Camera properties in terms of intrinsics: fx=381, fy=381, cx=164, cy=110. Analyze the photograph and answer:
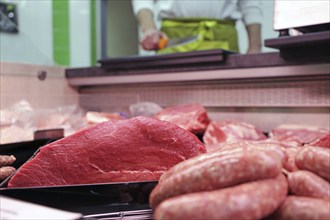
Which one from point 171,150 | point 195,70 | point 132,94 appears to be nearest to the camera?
point 171,150

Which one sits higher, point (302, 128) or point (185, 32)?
point (185, 32)

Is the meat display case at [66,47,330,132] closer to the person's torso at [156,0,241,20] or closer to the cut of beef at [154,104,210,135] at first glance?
the cut of beef at [154,104,210,135]

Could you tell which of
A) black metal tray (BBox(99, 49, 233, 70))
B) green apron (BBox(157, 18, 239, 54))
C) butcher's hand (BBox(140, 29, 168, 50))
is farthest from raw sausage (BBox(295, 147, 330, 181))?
green apron (BBox(157, 18, 239, 54))

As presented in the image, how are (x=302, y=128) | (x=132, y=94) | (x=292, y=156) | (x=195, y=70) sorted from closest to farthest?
(x=292, y=156) < (x=302, y=128) < (x=195, y=70) < (x=132, y=94)

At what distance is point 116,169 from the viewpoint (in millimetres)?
927

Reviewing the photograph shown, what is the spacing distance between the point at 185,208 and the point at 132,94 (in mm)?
2161

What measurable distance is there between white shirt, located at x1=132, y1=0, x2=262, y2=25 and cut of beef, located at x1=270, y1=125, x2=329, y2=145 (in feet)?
4.10

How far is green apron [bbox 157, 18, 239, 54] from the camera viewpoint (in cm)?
300

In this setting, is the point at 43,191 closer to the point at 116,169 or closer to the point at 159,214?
the point at 116,169

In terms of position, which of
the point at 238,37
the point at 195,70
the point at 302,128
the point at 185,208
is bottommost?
the point at 302,128

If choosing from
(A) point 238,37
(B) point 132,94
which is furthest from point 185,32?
(B) point 132,94

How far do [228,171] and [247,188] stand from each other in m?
0.04

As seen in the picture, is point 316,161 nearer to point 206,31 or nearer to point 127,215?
point 127,215

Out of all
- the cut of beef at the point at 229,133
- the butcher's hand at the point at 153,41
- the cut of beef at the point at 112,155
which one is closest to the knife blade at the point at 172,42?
the butcher's hand at the point at 153,41
